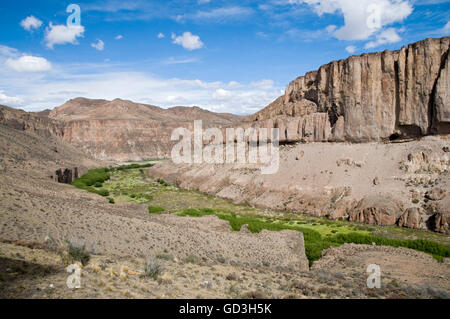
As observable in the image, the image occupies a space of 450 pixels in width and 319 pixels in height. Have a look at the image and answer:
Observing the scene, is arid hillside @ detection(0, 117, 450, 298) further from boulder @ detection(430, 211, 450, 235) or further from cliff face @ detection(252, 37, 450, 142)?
cliff face @ detection(252, 37, 450, 142)

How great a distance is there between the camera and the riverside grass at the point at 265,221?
21.3 metres

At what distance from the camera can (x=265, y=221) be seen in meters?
29.9

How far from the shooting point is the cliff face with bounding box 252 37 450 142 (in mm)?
33219

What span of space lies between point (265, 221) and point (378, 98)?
19.5m

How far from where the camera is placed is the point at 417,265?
16.5m

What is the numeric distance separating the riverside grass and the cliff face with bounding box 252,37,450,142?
13550 millimetres

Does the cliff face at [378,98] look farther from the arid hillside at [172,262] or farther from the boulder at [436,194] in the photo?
the arid hillside at [172,262]

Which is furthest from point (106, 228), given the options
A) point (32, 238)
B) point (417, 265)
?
point (417, 265)

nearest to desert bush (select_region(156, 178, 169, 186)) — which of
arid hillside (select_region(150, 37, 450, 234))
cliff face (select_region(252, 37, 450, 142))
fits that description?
arid hillside (select_region(150, 37, 450, 234))

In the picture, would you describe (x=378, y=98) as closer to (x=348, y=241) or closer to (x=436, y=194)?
(x=436, y=194)

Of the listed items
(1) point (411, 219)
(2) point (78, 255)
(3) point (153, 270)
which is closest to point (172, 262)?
(3) point (153, 270)

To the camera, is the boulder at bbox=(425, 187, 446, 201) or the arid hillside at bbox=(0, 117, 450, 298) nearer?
the arid hillside at bbox=(0, 117, 450, 298)

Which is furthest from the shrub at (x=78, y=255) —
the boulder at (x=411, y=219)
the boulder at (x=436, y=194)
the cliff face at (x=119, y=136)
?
the cliff face at (x=119, y=136)

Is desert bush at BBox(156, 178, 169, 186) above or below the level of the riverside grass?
above
